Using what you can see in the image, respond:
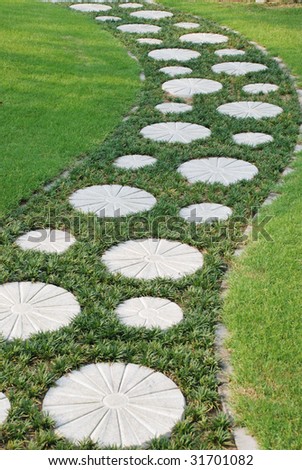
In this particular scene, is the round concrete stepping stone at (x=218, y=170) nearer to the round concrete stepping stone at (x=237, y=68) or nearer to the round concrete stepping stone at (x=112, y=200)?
the round concrete stepping stone at (x=112, y=200)

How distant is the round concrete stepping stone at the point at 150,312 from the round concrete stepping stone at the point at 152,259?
0.76ft

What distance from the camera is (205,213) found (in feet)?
13.9

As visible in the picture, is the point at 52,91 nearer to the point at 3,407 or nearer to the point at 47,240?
the point at 47,240

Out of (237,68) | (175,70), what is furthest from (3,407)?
(237,68)

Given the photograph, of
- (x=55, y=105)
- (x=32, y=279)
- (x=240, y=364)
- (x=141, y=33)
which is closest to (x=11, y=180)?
(x=32, y=279)

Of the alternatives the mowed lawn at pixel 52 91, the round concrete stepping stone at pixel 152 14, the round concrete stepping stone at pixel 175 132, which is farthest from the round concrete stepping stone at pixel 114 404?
the round concrete stepping stone at pixel 152 14

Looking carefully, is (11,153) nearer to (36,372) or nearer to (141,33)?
(36,372)

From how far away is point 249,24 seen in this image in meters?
8.86

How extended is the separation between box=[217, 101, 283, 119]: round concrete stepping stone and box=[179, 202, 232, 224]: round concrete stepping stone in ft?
5.67

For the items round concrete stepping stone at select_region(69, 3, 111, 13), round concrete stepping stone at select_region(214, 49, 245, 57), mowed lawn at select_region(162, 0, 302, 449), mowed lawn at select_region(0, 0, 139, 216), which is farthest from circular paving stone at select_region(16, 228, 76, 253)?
round concrete stepping stone at select_region(69, 3, 111, 13)

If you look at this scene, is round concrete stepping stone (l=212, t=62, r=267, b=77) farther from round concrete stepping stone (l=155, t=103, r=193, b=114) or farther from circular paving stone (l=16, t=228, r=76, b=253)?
circular paving stone (l=16, t=228, r=76, b=253)

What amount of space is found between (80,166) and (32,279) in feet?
5.02

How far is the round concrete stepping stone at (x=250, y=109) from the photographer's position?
19.2ft

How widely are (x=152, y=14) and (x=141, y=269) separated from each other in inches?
263
